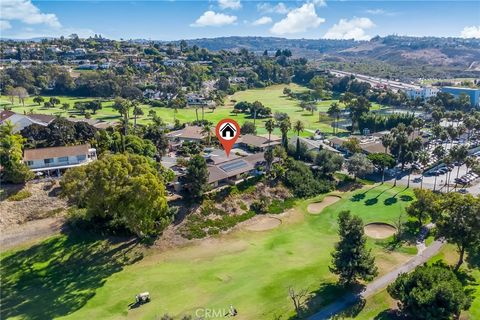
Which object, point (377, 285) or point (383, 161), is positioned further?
point (383, 161)

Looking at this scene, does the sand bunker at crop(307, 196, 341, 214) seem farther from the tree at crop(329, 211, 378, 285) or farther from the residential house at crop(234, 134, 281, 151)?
the residential house at crop(234, 134, 281, 151)

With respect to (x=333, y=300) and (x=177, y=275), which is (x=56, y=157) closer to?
(x=177, y=275)

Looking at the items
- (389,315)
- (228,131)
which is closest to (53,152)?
(228,131)

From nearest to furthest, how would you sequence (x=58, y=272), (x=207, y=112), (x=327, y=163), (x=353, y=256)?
(x=353, y=256) → (x=58, y=272) → (x=327, y=163) → (x=207, y=112)

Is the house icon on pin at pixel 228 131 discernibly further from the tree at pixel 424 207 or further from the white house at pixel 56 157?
the tree at pixel 424 207

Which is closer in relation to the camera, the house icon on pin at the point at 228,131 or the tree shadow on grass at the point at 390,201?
the tree shadow on grass at the point at 390,201

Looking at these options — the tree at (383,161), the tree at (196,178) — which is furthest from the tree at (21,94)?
the tree at (383,161)

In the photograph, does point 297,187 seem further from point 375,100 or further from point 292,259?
point 375,100
